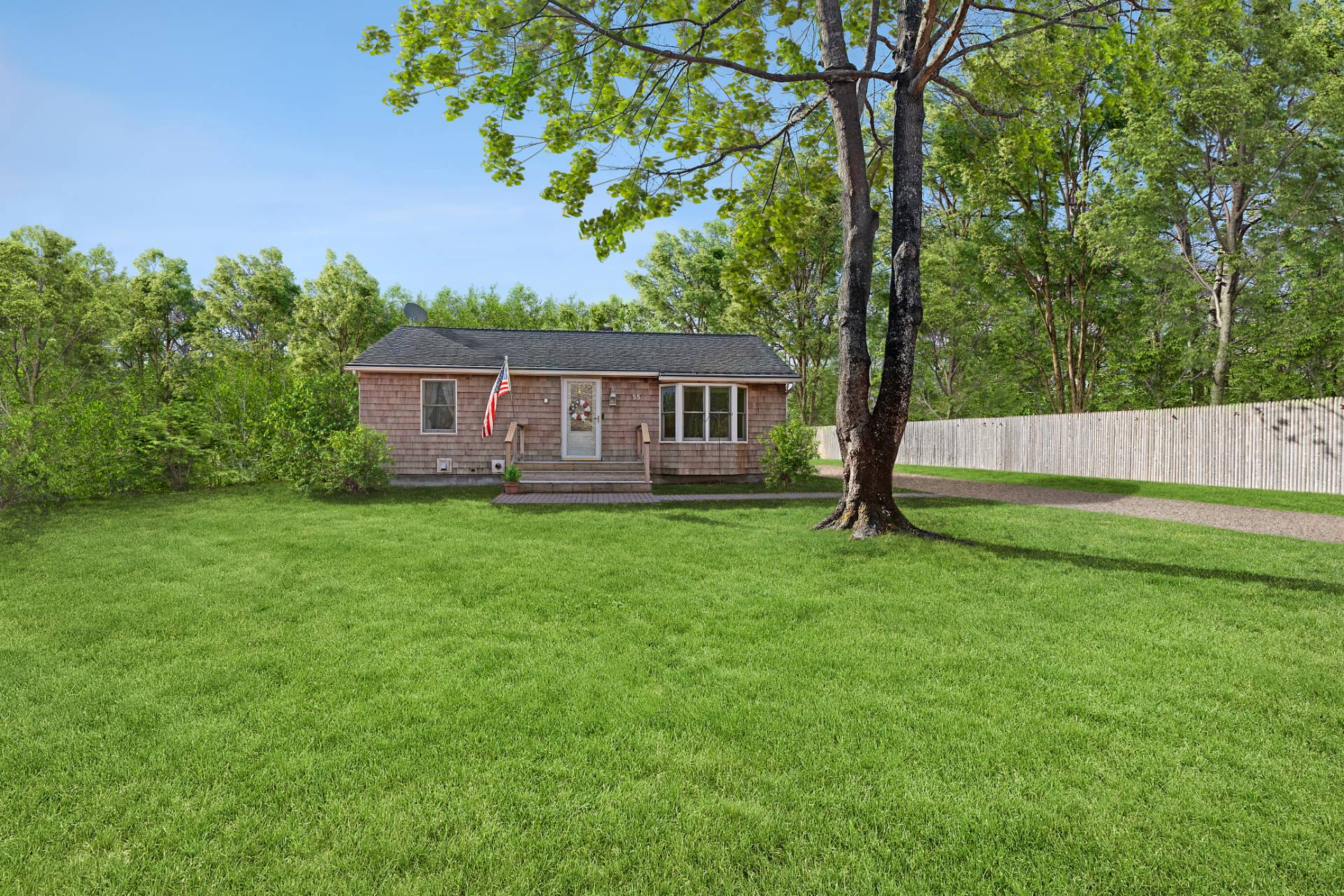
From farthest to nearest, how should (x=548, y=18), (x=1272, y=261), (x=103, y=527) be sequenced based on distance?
1. (x=1272, y=261)
2. (x=103, y=527)
3. (x=548, y=18)

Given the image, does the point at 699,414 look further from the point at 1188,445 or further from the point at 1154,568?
the point at 1188,445

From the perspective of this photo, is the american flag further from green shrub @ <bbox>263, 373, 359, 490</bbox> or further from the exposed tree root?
the exposed tree root

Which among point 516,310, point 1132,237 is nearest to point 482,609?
point 1132,237

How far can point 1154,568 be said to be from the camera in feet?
22.9

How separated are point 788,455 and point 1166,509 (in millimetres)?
7640

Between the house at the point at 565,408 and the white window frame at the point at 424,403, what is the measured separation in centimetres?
3

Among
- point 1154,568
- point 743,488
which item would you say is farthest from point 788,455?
point 1154,568

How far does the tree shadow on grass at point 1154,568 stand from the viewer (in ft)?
20.5

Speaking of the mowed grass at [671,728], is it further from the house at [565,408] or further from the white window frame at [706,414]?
the white window frame at [706,414]

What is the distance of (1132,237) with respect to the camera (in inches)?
786

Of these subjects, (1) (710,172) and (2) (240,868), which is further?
(1) (710,172)

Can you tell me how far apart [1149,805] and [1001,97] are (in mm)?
11873

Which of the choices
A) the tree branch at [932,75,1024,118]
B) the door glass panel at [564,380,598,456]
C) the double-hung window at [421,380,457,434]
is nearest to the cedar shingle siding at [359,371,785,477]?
the double-hung window at [421,380,457,434]

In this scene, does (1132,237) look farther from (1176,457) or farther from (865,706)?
(865,706)
